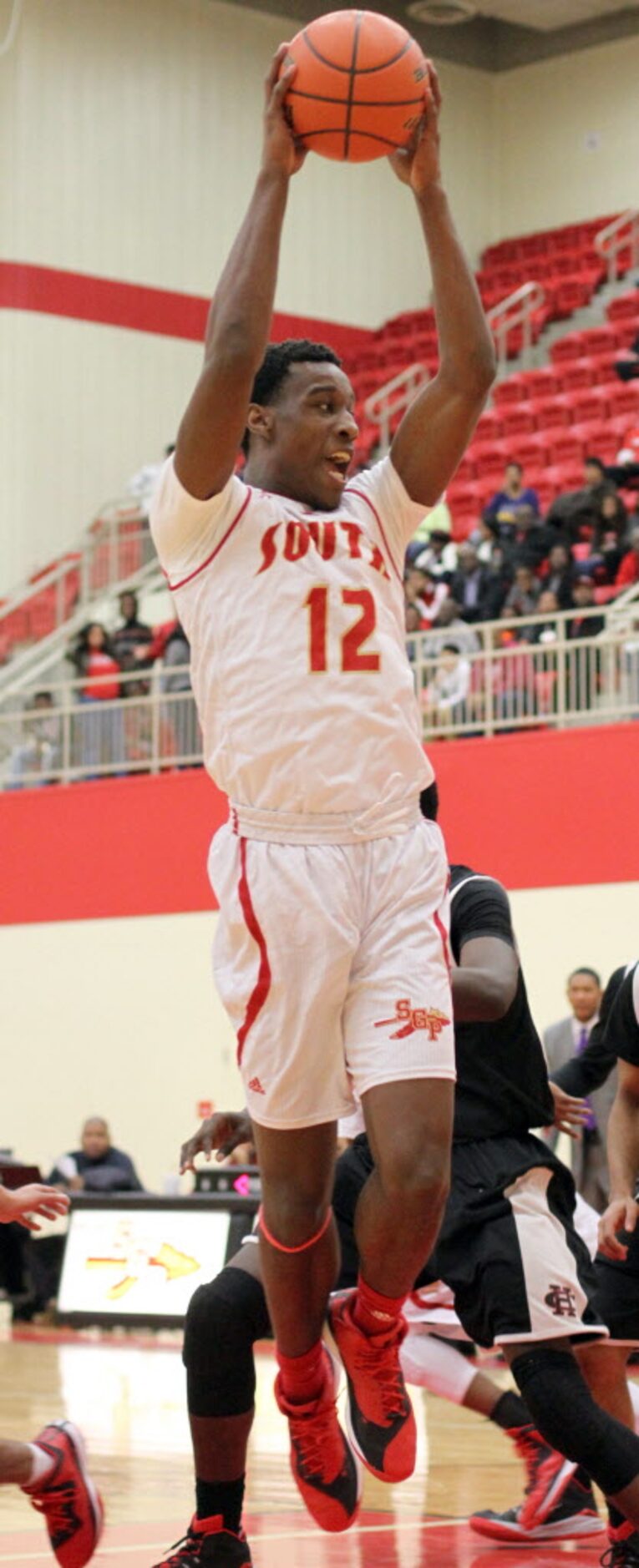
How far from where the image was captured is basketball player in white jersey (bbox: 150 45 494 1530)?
488cm

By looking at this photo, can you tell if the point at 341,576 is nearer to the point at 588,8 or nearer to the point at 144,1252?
the point at 144,1252

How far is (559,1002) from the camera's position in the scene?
1656 cm

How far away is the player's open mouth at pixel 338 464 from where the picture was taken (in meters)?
5.18

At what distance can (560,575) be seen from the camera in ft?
58.7

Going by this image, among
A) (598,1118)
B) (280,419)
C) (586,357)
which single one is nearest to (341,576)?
(280,419)

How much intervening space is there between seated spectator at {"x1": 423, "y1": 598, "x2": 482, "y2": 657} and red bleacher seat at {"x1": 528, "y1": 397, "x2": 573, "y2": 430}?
545cm

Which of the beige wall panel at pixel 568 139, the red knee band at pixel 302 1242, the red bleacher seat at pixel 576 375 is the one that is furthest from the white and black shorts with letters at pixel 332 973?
the beige wall panel at pixel 568 139

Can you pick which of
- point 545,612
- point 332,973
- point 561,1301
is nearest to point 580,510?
point 545,612

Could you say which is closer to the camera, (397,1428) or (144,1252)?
(397,1428)

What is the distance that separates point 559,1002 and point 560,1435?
11022mm

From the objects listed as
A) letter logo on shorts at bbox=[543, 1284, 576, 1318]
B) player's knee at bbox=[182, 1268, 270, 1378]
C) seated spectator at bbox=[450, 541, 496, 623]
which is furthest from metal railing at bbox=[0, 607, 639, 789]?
player's knee at bbox=[182, 1268, 270, 1378]

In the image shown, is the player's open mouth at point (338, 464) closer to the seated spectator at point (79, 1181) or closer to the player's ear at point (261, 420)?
the player's ear at point (261, 420)

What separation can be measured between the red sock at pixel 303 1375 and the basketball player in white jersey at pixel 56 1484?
0.65 metres

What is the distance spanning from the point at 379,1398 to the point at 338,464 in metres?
2.05
